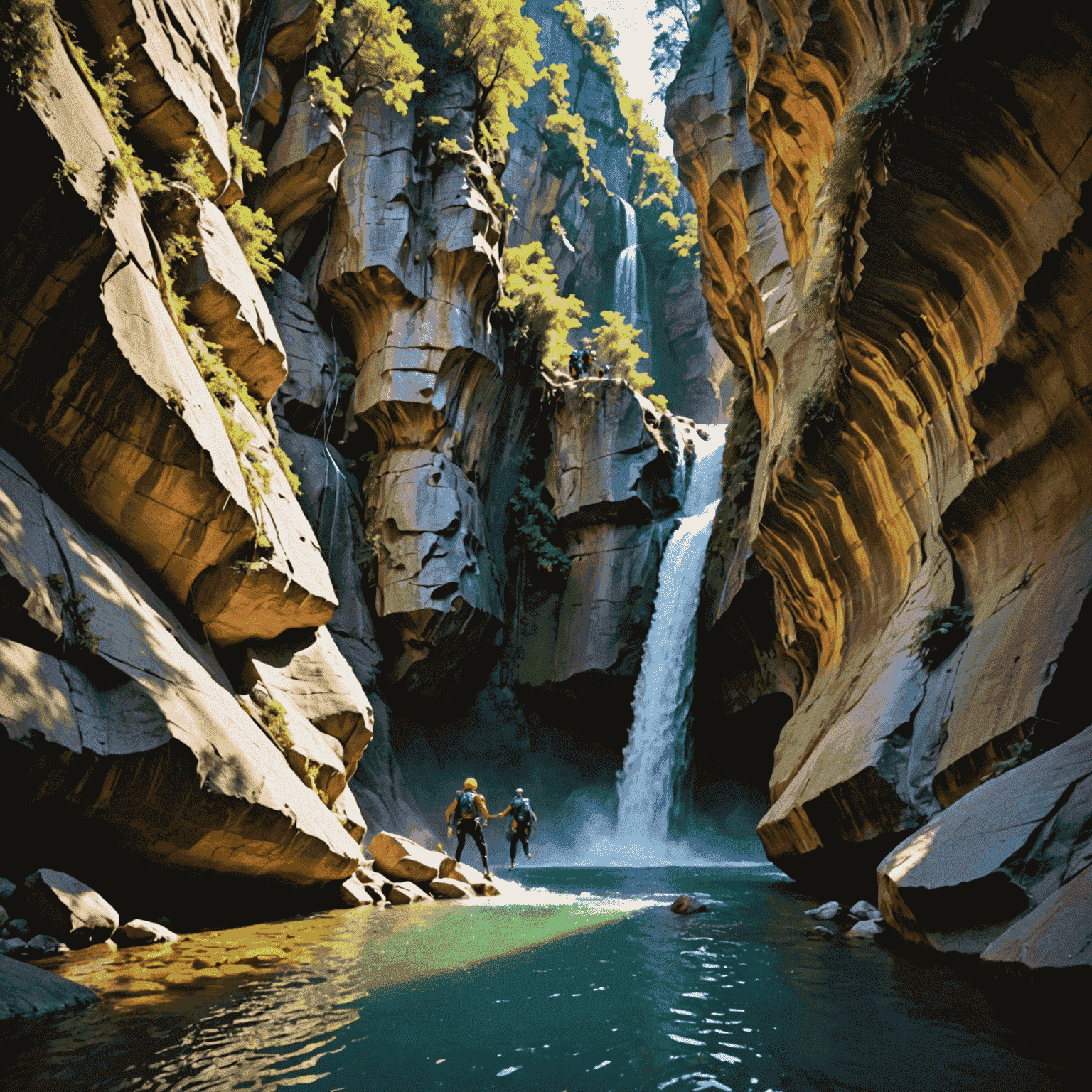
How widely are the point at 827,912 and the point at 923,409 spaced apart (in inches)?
248

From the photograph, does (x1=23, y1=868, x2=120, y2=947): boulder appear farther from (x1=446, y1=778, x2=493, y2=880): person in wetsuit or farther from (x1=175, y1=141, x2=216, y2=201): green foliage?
(x1=175, y1=141, x2=216, y2=201): green foliage

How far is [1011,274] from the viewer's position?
7641 mm

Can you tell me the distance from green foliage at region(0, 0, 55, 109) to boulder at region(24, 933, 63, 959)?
23.8 ft

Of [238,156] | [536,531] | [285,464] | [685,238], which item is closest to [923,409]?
[285,464]

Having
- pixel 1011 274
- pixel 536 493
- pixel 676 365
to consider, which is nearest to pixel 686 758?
pixel 536 493

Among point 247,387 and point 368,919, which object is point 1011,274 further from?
point 247,387

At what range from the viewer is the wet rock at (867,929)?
23.3ft

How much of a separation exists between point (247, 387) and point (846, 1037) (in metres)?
12.2

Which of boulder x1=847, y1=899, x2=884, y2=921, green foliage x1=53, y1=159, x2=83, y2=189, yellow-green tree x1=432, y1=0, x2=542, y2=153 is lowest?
boulder x1=847, y1=899, x2=884, y2=921

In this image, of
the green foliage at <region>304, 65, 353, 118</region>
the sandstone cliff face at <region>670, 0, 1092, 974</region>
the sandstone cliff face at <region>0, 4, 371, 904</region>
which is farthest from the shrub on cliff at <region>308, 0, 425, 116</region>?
the sandstone cliff face at <region>670, 0, 1092, 974</region>

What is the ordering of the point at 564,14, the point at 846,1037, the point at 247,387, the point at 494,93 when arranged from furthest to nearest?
the point at 564,14 → the point at 494,93 → the point at 247,387 → the point at 846,1037

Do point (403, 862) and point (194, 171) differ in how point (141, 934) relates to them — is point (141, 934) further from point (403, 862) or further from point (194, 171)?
point (194, 171)

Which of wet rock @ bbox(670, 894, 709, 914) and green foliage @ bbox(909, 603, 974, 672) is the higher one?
green foliage @ bbox(909, 603, 974, 672)

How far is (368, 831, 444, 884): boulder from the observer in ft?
39.7
